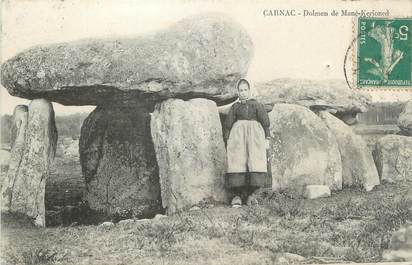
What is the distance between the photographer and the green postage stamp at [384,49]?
9.35 metres

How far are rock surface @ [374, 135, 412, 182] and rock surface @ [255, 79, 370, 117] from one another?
62 centimetres

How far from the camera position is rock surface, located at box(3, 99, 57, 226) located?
8.87 metres

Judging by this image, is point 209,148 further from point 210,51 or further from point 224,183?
point 210,51

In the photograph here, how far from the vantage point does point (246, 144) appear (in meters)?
8.88

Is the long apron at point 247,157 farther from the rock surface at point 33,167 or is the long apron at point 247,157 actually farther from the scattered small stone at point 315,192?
the rock surface at point 33,167

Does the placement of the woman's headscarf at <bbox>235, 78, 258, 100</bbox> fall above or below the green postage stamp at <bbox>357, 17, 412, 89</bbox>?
below

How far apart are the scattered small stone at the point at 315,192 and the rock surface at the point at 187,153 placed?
1173 millimetres

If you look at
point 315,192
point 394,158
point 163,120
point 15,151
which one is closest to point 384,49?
point 394,158

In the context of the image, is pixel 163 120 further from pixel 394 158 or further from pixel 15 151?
pixel 394 158

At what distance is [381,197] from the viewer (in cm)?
934

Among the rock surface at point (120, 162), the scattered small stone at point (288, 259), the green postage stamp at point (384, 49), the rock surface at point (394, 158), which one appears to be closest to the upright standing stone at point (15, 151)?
the rock surface at point (120, 162)

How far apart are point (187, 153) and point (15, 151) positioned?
7.55 ft

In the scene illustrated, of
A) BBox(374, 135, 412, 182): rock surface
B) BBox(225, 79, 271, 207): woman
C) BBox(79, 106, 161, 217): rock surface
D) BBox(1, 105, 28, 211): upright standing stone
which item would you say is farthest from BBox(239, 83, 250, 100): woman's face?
BBox(1, 105, 28, 211): upright standing stone

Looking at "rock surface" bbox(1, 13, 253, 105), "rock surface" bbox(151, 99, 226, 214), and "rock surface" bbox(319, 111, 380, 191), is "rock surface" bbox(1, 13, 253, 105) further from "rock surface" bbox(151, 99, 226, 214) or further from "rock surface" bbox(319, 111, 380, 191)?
"rock surface" bbox(319, 111, 380, 191)
